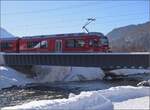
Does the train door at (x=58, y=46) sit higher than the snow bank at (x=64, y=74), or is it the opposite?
the train door at (x=58, y=46)

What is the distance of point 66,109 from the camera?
14992 mm

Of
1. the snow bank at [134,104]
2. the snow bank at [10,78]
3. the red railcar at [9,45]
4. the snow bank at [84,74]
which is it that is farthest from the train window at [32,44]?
the snow bank at [134,104]

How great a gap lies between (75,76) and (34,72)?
6.26 metres

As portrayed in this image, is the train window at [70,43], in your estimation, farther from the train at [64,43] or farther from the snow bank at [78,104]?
the snow bank at [78,104]

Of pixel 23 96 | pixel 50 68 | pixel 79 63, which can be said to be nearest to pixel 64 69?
pixel 50 68

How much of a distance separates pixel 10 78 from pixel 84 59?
461 inches

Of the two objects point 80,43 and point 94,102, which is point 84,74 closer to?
point 80,43

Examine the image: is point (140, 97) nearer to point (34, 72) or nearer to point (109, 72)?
point (34, 72)

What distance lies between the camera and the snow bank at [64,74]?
61.5 meters

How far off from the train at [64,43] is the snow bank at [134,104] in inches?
1463

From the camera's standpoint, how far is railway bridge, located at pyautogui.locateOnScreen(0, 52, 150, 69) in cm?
4709

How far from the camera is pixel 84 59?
169 feet

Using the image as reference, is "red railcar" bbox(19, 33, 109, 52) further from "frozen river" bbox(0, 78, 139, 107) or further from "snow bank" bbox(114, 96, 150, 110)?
"snow bank" bbox(114, 96, 150, 110)

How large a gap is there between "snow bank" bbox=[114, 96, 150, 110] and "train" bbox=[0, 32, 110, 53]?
37.2 m
